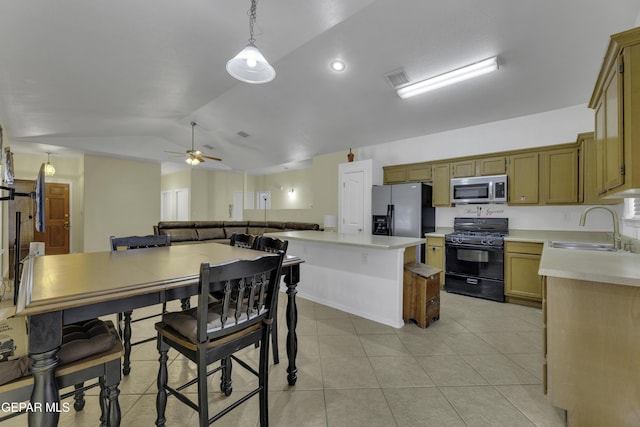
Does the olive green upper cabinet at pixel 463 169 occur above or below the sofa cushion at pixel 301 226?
above

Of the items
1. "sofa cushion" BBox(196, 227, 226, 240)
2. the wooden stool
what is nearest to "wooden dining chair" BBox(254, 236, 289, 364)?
the wooden stool

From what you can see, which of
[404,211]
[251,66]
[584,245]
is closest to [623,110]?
[584,245]

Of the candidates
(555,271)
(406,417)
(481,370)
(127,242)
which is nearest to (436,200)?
(481,370)

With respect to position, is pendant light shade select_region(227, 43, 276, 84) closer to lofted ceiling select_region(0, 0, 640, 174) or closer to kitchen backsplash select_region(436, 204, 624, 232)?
lofted ceiling select_region(0, 0, 640, 174)

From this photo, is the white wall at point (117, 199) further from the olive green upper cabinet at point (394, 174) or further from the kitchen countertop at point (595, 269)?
the kitchen countertop at point (595, 269)

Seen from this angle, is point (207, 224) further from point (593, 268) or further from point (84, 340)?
point (593, 268)

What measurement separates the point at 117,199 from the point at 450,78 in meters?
7.96

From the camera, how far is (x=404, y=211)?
444 centimetres

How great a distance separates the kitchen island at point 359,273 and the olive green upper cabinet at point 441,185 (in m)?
1.69

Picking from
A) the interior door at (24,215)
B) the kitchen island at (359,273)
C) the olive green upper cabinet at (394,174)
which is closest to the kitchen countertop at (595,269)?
the kitchen island at (359,273)

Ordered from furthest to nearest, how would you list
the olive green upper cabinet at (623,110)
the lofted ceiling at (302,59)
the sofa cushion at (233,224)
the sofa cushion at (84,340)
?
the sofa cushion at (233,224)
the lofted ceiling at (302,59)
the olive green upper cabinet at (623,110)
the sofa cushion at (84,340)

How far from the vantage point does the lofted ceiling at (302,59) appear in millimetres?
2395

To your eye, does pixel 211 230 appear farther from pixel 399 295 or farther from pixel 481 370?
pixel 481 370

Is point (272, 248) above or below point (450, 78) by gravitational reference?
below
